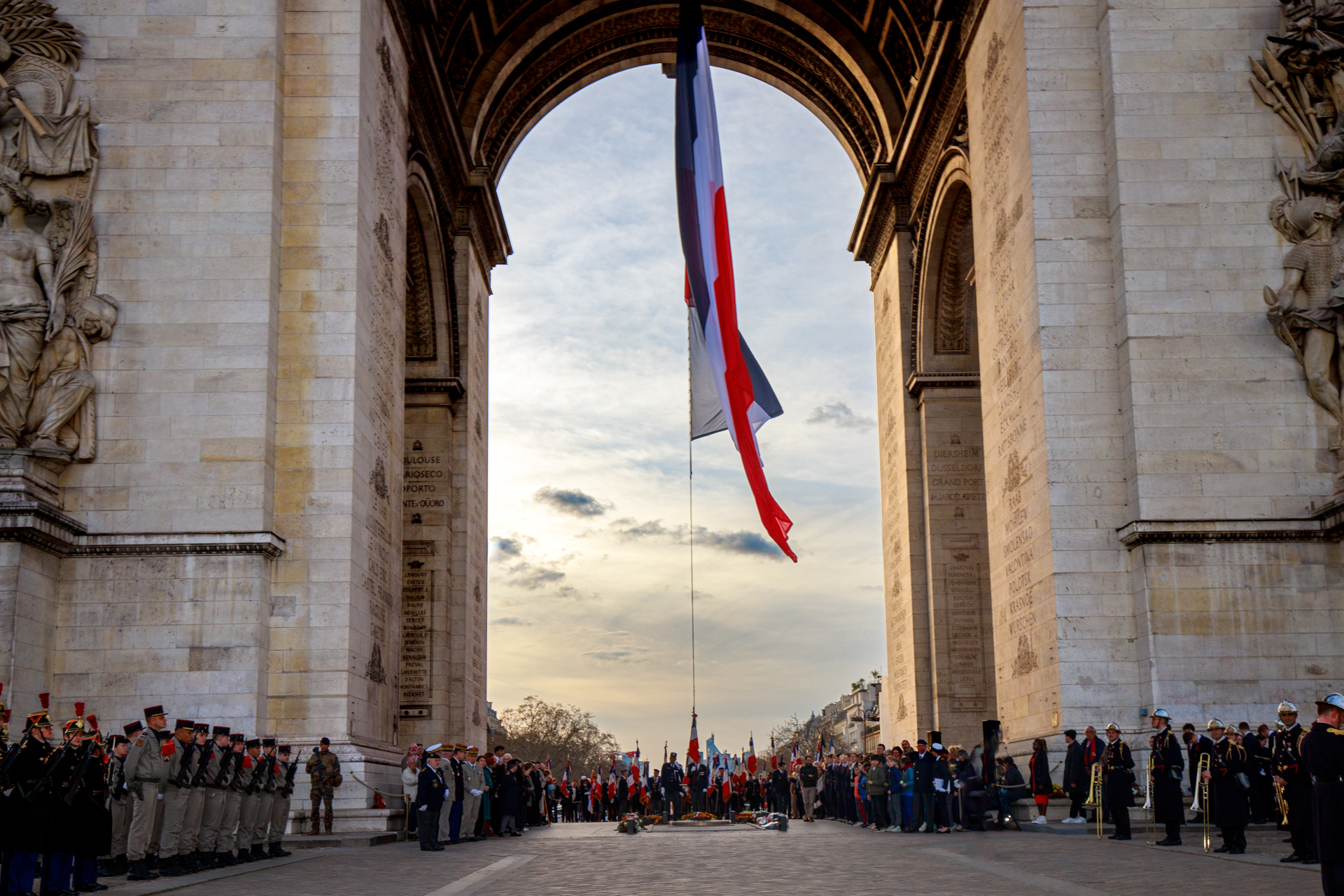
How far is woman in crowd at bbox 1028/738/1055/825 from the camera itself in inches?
805

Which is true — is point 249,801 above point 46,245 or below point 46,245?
below

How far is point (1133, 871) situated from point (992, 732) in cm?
1067

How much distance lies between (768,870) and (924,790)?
31.4 ft

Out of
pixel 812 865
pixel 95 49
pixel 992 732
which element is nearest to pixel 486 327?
pixel 95 49

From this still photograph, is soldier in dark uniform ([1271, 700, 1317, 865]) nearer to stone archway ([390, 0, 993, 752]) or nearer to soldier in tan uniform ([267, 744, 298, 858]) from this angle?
soldier in tan uniform ([267, 744, 298, 858])

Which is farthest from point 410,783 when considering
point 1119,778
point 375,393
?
point 1119,778

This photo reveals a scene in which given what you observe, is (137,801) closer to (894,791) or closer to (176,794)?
(176,794)

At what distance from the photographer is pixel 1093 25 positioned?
2278cm

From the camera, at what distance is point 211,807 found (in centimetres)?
1566

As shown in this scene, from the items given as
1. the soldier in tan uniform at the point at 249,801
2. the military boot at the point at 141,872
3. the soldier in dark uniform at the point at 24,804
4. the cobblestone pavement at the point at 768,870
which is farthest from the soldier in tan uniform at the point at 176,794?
the soldier in dark uniform at the point at 24,804

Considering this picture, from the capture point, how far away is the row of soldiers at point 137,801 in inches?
475

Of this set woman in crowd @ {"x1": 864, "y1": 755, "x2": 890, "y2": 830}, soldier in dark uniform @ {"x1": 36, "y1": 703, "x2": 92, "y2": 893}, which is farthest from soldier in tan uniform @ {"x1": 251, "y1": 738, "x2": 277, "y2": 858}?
woman in crowd @ {"x1": 864, "y1": 755, "x2": 890, "y2": 830}

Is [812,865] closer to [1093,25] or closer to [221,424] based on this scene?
[221,424]

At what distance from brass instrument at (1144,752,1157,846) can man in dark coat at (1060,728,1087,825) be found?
863 millimetres
